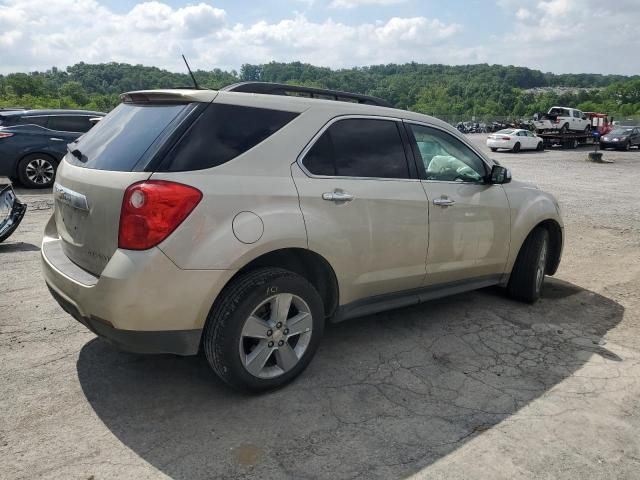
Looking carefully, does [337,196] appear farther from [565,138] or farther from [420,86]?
[420,86]

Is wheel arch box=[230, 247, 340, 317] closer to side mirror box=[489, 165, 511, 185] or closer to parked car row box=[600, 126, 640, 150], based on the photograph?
side mirror box=[489, 165, 511, 185]

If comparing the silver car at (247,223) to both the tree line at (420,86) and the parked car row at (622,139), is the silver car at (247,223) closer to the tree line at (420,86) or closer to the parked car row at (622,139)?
the parked car row at (622,139)

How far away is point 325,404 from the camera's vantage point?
3162 millimetres

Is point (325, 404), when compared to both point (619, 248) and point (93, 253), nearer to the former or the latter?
point (93, 253)

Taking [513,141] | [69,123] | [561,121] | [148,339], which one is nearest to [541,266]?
[148,339]

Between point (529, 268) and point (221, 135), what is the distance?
3.27 m

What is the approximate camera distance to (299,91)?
3.74 meters

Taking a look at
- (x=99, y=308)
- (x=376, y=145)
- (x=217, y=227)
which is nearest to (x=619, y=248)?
(x=376, y=145)

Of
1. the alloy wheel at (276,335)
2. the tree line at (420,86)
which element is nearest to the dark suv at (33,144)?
the alloy wheel at (276,335)

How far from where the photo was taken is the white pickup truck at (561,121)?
3506 cm

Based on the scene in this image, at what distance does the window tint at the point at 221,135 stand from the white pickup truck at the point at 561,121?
35766mm

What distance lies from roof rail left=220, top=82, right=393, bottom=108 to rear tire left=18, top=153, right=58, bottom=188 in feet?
28.2

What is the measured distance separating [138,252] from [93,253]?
415mm

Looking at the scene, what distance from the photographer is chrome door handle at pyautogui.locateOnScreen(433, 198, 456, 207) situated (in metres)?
4.02
